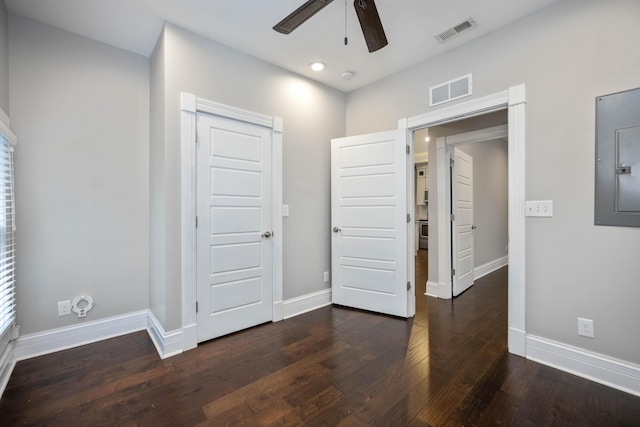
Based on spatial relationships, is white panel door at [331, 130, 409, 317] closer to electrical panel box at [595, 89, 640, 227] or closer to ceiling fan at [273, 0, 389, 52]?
ceiling fan at [273, 0, 389, 52]

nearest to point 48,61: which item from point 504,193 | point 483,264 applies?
point 483,264

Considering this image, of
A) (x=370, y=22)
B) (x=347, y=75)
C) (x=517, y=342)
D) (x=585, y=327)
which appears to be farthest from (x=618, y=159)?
(x=347, y=75)

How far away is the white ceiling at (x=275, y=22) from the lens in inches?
86.3

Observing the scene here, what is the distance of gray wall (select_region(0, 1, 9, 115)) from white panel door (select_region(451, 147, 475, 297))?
451 centimetres

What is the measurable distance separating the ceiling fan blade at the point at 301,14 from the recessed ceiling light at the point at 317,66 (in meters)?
1.19

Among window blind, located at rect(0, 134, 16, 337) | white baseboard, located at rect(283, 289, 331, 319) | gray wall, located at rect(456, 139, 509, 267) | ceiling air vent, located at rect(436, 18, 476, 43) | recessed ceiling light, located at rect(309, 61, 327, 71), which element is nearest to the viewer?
window blind, located at rect(0, 134, 16, 337)

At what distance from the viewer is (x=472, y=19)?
2.35 m

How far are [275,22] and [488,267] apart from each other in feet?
16.9

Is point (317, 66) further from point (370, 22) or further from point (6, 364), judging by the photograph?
point (6, 364)

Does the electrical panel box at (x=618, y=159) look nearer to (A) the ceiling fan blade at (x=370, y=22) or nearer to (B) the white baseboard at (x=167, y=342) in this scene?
(A) the ceiling fan blade at (x=370, y=22)

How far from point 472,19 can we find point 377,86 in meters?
1.21

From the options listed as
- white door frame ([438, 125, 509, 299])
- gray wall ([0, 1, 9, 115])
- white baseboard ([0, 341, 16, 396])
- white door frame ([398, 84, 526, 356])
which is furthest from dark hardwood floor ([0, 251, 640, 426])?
gray wall ([0, 1, 9, 115])

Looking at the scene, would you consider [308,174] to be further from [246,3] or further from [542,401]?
[542,401]

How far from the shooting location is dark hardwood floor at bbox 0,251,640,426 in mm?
1626
